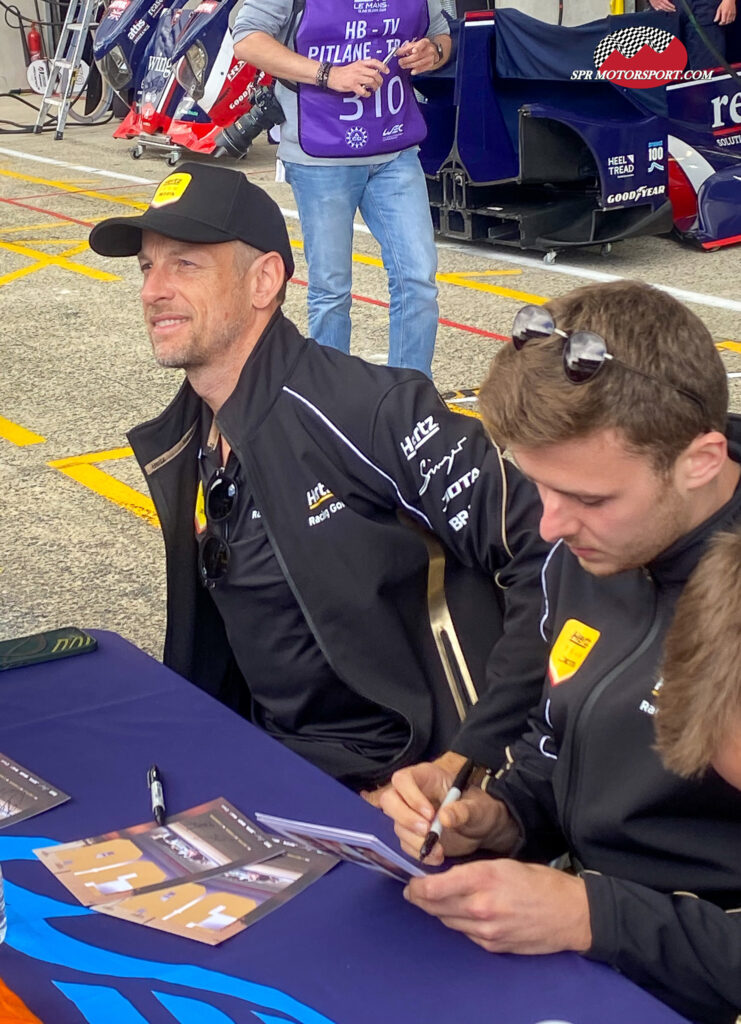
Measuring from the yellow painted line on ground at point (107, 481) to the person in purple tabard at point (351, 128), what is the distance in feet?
3.34

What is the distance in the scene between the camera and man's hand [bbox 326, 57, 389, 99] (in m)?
5.01

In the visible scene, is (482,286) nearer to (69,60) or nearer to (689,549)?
(689,549)

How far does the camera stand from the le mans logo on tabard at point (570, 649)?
6.24ft

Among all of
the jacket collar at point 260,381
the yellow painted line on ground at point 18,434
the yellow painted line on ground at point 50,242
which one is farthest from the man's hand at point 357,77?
the yellow painted line on ground at point 50,242

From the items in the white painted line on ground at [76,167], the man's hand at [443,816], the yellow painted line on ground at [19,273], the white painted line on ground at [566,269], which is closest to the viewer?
the man's hand at [443,816]

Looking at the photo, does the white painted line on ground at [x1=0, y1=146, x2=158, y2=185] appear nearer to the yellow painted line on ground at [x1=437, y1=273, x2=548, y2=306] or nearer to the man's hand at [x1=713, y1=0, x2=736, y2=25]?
the yellow painted line on ground at [x1=437, y1=273, x2=548, y2=306]

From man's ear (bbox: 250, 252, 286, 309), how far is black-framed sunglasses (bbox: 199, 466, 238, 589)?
1.24ft

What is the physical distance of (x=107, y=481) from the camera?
5430mm

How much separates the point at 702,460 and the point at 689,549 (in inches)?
4.8

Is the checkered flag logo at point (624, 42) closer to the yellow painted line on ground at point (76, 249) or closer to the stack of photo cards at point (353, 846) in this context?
the yellow painted line on ground at point (76, 249)

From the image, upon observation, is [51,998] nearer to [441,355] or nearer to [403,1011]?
[403,1011]

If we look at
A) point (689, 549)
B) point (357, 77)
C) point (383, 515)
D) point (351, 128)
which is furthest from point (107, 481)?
point (689, 549)

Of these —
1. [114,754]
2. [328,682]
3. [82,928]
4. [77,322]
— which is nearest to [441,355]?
[77,322]
